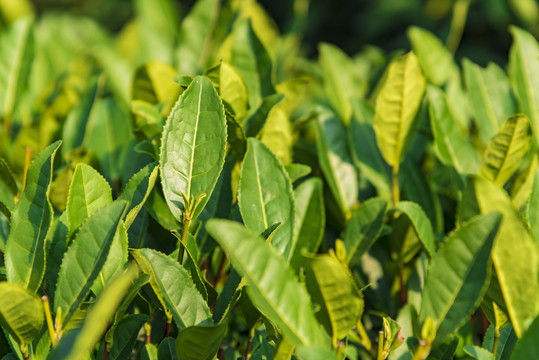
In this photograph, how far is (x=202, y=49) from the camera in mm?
2014

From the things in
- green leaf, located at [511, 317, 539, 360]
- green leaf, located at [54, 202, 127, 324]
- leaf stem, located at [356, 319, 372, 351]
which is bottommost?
leaf stem, located at [356, 319, 372, 351]

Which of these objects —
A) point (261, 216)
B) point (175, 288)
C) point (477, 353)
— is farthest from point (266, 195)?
point (477, 353)

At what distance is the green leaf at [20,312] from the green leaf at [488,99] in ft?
3.97

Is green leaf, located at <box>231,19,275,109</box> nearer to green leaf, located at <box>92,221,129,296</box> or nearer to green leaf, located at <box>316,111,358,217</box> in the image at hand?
green leaf, located at <box>316,111,358,217</box>

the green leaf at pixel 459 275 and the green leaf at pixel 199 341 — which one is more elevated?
the green leaf at pixel 459 275

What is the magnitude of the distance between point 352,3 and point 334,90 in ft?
16.3

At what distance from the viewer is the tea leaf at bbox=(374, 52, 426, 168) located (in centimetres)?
131

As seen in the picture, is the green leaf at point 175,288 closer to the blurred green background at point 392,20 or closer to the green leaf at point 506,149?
the green leaf at point 506,149

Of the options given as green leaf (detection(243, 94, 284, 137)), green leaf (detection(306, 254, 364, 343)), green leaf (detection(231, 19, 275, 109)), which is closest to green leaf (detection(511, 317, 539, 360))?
green leaf (detection(306, 254, 364, 343))

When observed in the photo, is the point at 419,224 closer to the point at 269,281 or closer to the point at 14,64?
the point at 269,281

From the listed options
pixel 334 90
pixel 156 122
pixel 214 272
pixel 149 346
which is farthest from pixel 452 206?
pixel 149 346

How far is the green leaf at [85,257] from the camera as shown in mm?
903

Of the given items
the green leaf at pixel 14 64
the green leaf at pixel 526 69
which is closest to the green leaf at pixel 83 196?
the green leaf at pixel 14 64

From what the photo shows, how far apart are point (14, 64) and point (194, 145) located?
1.15 metres
